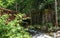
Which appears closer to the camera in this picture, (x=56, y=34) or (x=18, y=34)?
(x=18, y=34)

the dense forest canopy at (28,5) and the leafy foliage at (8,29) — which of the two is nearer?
the leafy foliage at (8,29)

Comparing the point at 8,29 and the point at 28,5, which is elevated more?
the point at 28,5

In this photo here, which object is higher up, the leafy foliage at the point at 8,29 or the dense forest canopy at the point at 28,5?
the dense forest canopy at the point at 28,5

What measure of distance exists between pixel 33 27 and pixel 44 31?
36.4 inches

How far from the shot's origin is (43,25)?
12.8 m

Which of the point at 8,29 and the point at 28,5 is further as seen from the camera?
the point at 28,5

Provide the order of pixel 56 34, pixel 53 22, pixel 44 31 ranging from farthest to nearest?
pixel 53 22 → pixel 44 31 → pixel 56 34

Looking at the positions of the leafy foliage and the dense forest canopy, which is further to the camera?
the dense forest canopy

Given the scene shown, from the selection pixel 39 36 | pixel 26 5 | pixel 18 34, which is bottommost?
pixel 39 36

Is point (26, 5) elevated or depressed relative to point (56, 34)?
elevated

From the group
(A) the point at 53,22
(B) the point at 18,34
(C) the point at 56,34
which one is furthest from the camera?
(A) the point at 53,22

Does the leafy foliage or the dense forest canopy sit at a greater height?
the dense forest canopy

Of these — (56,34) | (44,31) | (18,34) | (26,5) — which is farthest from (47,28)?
(18,34)

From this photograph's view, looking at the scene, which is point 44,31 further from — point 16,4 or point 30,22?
point 16,4
